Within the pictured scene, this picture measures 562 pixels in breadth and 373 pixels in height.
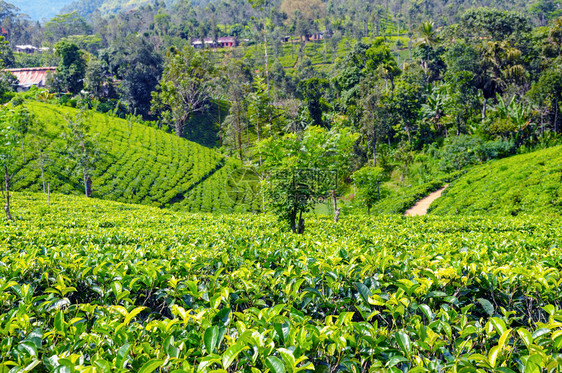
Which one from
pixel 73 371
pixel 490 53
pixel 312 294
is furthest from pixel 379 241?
pixel 490 53

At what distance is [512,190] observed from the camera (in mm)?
15234

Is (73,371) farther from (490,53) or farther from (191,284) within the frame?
(490,53)

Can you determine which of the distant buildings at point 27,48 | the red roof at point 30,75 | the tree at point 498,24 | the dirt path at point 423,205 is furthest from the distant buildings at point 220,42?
the dirt path at point 423,205

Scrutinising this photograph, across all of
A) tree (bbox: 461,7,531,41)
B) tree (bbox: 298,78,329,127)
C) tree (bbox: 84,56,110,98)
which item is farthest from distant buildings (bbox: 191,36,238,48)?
tree (bbox: 461,7,531,41)

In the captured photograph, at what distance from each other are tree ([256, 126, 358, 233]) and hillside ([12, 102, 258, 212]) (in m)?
20.0

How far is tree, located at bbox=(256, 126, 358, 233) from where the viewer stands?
7.96 m

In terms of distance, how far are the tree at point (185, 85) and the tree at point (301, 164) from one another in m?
36.4

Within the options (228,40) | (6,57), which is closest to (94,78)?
(6,57)

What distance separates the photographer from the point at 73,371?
5.65ft

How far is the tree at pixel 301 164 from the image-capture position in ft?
26.1

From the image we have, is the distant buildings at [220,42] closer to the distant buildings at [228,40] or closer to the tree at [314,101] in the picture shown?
the distant buildings at [228,40]

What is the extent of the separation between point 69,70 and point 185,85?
18.1 m

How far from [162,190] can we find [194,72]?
2281 cm

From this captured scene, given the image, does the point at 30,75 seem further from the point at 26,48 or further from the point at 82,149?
the point at 82,149
